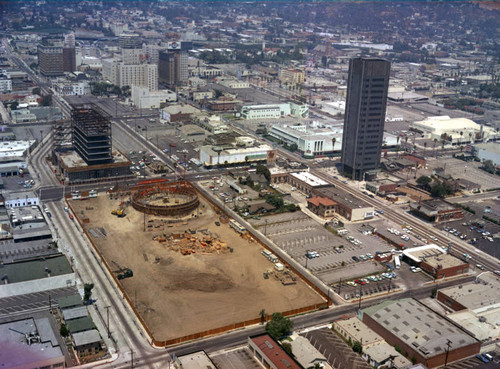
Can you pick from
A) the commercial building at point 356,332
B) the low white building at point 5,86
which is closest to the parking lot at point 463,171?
the commercial building at point 356,332

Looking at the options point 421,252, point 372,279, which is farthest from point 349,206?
point 372,279

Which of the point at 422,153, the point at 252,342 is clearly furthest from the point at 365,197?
the point at 252,342

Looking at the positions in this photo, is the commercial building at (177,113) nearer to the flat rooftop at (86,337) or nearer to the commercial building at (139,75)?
the commercial building at (139,75)

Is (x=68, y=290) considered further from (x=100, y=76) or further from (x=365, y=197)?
(x=100, y=76)

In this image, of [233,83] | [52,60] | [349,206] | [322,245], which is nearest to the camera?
[322,245]

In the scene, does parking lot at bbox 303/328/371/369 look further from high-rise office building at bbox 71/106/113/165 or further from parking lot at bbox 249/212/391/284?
high-rise office building at bbox 71/106/113/165

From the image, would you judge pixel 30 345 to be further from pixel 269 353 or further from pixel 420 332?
pixel 420 332
